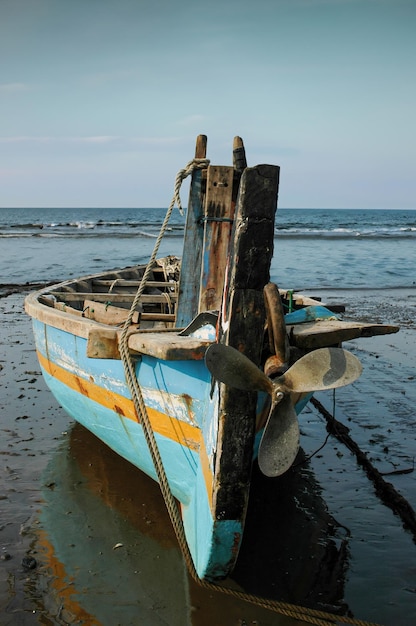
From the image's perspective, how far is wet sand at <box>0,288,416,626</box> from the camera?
323 centimetres

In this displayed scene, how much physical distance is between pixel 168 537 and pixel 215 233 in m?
2.24

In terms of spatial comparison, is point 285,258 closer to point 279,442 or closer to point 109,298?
point 109,298

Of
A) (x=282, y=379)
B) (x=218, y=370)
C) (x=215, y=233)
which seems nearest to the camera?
(x=218, y=370)

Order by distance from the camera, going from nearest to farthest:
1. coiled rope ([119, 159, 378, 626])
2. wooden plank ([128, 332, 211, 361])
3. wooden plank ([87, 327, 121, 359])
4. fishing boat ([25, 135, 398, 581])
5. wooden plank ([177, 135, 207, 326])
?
1. fishing boat ([25, 135, 398, 581])
2. wooden plank ([128, 332, 211, 361])
3. coiled rope ([119, 159, 378, 626])
4. wooden plank ([87, 327, 121, 359])
5. wooden plank ([177, 135, 207, 326])

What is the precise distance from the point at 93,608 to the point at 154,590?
0.36m

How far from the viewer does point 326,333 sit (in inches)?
125

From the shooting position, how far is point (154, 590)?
11.0 ft

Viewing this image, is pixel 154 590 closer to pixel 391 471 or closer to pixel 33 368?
pixel 391 471

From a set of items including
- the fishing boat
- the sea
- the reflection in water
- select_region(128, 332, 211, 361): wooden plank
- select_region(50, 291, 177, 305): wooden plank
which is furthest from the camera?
the sea

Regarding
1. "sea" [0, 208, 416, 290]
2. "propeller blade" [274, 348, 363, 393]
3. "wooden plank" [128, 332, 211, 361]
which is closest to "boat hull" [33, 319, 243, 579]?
"wooden plank" [128, 332, 211, 361]

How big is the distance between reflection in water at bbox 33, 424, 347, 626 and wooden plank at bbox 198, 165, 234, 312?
154 centimetres

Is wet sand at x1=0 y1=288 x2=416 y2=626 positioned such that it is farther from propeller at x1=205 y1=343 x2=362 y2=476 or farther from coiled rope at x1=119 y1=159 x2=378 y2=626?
propeller at x1=205 y1=343 x2=362 y2=476

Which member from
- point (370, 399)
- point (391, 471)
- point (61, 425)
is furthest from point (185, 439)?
point (370, 399)

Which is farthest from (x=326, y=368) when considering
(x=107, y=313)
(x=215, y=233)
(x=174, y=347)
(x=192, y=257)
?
(x=107, y=313)
